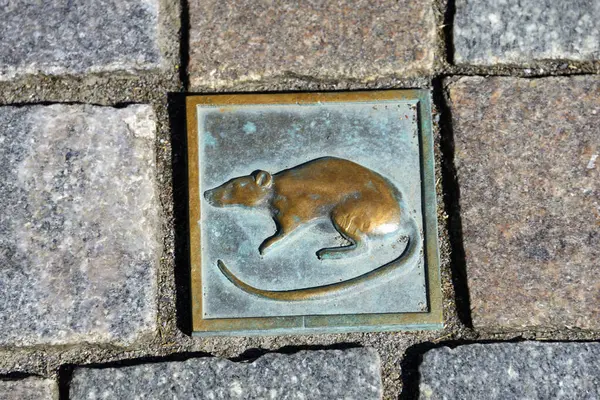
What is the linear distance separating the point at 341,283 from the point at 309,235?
122 mm

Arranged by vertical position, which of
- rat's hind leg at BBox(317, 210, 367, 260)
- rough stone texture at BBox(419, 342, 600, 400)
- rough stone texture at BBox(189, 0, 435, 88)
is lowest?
rough stone texture at BBox(419, 342, 600, 400)

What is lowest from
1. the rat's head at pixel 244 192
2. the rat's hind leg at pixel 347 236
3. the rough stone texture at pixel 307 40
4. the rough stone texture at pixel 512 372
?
the rough stone texture at pixel 512 372

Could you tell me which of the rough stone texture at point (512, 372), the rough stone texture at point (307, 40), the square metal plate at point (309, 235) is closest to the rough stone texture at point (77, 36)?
the rough stone texture at point (307, 40)

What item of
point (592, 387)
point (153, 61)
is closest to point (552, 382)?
point (592, 387)

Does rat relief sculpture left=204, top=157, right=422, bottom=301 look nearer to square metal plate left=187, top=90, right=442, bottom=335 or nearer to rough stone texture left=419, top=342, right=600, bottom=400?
square metal plate left=187, top=90, right=442, bottom=335

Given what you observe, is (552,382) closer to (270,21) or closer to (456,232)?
(456,232)

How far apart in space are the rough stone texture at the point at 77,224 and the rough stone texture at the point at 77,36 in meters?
0.10

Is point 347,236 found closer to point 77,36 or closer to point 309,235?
point 309,235

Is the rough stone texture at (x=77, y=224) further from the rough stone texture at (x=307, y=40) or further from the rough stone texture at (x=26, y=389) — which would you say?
the rough stone texture at (x=307, y=40)

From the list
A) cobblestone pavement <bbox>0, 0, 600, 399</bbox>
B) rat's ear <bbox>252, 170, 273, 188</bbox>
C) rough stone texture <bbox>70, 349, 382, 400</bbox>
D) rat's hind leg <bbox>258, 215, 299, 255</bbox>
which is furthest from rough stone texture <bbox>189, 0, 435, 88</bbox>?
rough stone texture <bbox>70, 349, 382, 400</bbox>

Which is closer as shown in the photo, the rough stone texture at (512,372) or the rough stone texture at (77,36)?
the rough stone texture at (512,372)

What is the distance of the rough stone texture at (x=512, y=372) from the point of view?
1368mm

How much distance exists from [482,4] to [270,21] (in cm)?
49

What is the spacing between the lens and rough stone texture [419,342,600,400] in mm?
1368
